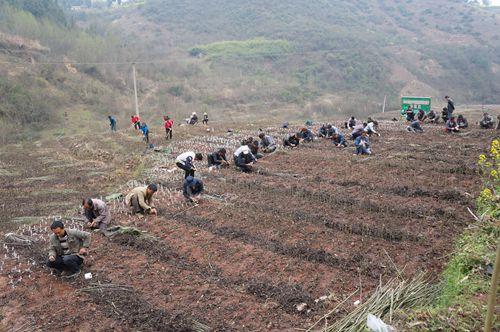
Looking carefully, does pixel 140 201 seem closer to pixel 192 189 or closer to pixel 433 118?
pixel 192 189

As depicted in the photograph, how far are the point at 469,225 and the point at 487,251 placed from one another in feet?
4.68

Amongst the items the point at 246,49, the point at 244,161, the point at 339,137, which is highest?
the point at 246,49

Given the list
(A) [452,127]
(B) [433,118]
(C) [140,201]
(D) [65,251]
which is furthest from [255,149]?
(B) [433,118]

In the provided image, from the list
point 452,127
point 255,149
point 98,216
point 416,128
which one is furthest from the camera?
point 416,128

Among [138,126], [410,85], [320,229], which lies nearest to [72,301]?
[320,229]

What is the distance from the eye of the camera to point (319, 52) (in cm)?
6300

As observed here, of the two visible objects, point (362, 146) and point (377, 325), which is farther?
point (362, 146)

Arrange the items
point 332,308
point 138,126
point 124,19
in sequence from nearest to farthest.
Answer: point 332,308
point 138,126
point 124,19

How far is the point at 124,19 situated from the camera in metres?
87.8

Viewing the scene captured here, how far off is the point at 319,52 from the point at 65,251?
60522 millimetres

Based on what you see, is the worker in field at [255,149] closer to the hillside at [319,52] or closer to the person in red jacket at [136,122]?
the person in red jacket at [136,122]

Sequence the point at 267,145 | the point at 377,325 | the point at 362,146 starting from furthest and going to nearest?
the point at 267,145 → the point at 362,146 → the point at 377,325

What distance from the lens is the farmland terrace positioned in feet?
19.9

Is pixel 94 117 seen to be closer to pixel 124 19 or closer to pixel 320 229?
pixel 320 229
